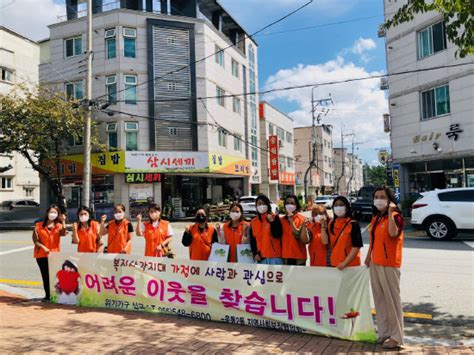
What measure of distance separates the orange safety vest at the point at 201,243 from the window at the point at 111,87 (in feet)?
64.4

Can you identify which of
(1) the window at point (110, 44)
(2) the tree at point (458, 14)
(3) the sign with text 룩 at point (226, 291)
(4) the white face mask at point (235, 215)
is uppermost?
(1) the window at point (110, 44)

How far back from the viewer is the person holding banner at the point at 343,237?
457cm

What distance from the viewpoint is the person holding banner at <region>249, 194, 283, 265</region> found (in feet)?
17.7

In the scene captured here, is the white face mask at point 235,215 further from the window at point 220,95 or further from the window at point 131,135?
the window at point 220,95

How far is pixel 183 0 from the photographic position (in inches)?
1034

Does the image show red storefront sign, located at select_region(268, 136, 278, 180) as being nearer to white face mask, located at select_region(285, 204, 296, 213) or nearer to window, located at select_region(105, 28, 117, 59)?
window, located at select_region(105, 28, 117, 59)

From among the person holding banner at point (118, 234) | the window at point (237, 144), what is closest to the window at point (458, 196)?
the person holding banner at point (118, 234)

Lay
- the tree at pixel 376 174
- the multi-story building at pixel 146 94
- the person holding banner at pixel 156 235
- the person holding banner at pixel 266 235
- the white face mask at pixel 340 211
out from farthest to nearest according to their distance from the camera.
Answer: the tree at pixel 376 174, the multi-story building at pixel 146 94, the person holding banner at pixel 156 235, the person holding banner at pixel 266 235, the white face mask at pixel 340 211

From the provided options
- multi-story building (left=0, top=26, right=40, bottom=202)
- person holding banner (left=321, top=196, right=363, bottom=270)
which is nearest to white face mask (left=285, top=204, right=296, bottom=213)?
person holding banner (left=321, top=196, right=363, bottom=270)

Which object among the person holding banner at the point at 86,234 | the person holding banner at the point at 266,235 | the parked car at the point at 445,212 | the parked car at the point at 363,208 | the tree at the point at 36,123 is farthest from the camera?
the tree at the point at 36,123

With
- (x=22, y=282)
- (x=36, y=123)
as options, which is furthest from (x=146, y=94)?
(x=22, y=282)

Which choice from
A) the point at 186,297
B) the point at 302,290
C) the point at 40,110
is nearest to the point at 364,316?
the point at 302,290

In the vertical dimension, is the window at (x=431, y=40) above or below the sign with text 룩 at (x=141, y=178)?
above

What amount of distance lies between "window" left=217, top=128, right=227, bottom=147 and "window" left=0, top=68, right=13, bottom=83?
76.8 feet
